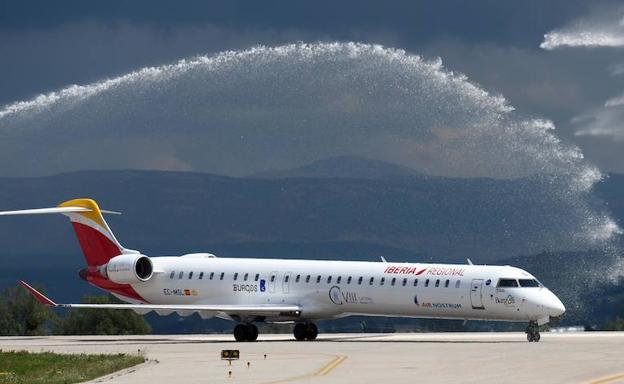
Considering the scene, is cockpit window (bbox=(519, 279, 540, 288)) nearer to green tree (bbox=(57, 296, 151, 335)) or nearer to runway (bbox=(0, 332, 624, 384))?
runway (bbox=(0, 332, 624, 384))

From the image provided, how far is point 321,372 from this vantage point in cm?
3819

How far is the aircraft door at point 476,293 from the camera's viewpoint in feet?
189

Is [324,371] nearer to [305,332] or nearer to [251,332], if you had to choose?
[251,332]

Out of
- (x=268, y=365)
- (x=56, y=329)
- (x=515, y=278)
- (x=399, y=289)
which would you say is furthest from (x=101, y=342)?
(x=56, y=329)

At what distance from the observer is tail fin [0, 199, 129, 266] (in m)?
68.8

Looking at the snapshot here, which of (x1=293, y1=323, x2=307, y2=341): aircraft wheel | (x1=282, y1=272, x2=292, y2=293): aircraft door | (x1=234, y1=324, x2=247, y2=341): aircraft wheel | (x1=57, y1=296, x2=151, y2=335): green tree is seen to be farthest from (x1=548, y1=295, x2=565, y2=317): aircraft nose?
(x1=57, y1=296, x2=151, y2=335): green tree

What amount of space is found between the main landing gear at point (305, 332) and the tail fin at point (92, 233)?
10399 millimetres

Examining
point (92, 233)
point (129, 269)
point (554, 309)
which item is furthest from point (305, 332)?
point (92, 233)

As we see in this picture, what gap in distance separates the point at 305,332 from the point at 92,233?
11951 mm

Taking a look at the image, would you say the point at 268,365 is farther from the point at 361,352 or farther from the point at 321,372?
the point at 361,352

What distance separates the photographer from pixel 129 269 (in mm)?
66875

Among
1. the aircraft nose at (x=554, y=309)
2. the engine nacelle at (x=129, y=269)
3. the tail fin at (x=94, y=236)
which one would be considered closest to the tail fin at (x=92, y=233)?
the tail fin at (x=94, y=236)

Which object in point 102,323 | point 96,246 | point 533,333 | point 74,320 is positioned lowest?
point 533,333

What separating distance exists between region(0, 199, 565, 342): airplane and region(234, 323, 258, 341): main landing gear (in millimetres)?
41
